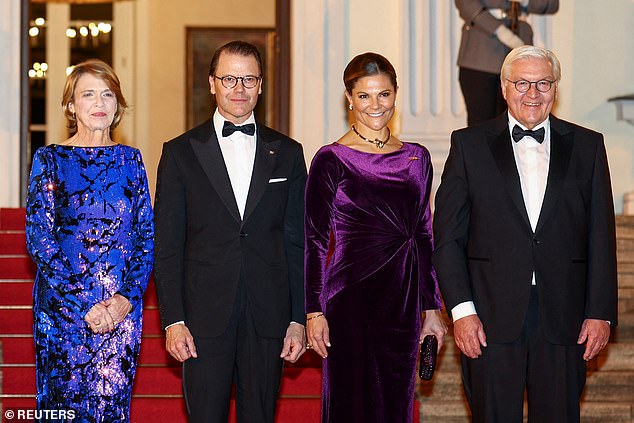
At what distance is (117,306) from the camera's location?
12.7 feet

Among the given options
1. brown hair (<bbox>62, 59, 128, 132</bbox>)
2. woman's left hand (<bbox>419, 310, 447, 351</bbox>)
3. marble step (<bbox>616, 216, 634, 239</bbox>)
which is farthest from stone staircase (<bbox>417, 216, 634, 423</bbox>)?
brown hair (<bbox>62, 59, 128, 132</bbox>)

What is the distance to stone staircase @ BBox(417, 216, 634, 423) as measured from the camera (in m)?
5.32

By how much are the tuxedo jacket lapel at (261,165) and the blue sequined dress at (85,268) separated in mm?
430

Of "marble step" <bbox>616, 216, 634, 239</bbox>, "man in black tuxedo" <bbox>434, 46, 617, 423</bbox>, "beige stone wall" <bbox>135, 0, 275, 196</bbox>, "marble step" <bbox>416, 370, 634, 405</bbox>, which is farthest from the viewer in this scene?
"beige stone wall" <bbox>135, 0, 275, 196</bbox>

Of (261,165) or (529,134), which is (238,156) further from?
(529,134)

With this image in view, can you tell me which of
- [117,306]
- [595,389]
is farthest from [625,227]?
[117,306]

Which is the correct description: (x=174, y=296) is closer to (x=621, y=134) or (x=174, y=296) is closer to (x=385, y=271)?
(x=385, y=271)

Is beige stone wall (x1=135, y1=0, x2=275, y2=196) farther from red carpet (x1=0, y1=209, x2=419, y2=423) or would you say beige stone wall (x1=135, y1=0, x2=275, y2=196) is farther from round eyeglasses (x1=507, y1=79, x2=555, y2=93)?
round eyeglasses (x1=507, y1=79, x2=555, y2=93)

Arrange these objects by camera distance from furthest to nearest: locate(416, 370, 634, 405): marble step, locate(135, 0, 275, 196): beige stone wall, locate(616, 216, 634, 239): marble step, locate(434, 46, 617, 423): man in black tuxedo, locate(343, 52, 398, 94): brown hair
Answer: locate(135, 0, 275, 196): beige stone wall → locate(616, 216, 634, 239): marble step → locate(416, 370, 634, 405): marble step → locate(343, 52, 398, 94): brown hair → locate(434, 46, 617, 423): man in black tuxedo

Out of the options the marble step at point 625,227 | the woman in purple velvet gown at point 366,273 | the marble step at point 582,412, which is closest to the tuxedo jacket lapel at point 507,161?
the woman in purple velvet gown at point 366,273

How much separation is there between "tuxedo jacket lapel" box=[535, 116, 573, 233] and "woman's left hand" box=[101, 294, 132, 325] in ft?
4.96

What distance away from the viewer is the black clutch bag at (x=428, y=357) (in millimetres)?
3771

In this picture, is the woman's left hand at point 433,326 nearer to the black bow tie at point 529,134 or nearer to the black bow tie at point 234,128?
the black bow tie at point 529,134

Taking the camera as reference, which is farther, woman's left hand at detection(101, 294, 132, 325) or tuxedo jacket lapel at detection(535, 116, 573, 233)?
woman's left hand at detection(101, 294, 132, 325)
